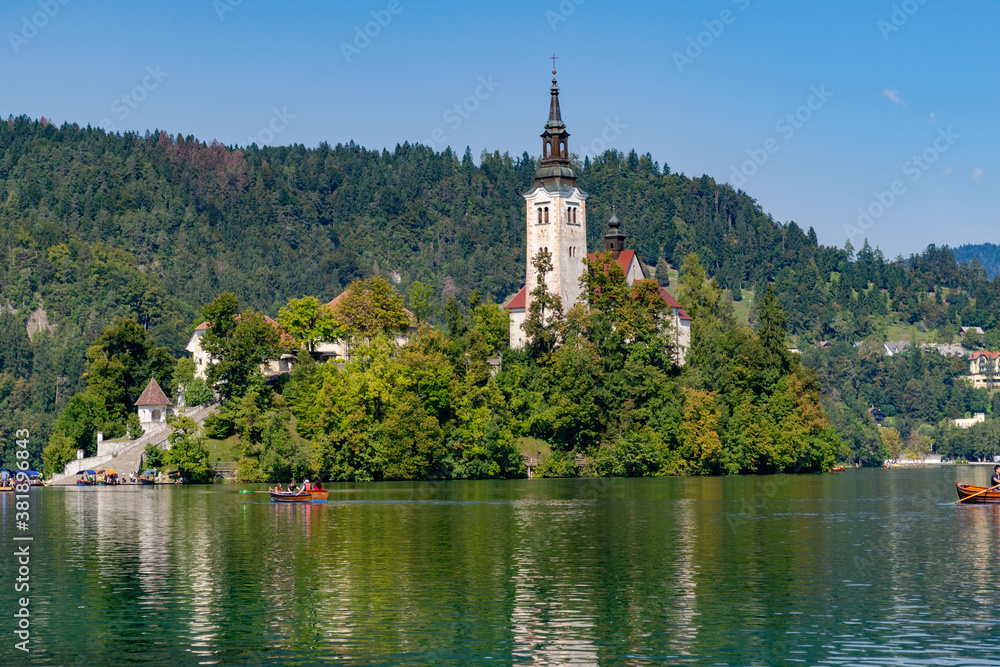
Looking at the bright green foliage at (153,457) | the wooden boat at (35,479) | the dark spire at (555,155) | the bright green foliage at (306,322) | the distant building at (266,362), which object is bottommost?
the wooden boat at (35,479)

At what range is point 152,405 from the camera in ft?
404

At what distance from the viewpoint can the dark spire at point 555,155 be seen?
141 m

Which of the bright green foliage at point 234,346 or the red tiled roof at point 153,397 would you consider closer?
the bright green foliage at point 234,346

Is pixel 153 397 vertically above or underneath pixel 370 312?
underneath

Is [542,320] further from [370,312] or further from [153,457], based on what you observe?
[153,457]

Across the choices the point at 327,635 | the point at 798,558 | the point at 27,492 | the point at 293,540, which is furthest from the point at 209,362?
the point at 327,635

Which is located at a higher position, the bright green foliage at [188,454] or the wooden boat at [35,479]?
the bright green foliage at [188,454]

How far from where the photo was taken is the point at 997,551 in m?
51.8

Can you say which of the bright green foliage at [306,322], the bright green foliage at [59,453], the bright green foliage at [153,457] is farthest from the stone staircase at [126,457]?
the bright green foliage at [306,322]

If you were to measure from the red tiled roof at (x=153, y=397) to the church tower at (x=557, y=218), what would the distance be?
4151 cm

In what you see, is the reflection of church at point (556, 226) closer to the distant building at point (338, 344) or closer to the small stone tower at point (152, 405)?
the distant building at point (338, 344)

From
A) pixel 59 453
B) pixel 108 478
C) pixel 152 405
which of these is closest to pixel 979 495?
pixel 108 478

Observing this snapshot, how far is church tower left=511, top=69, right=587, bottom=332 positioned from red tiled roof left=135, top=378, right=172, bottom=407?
4151 centimetres

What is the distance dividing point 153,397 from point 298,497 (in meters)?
45.4
